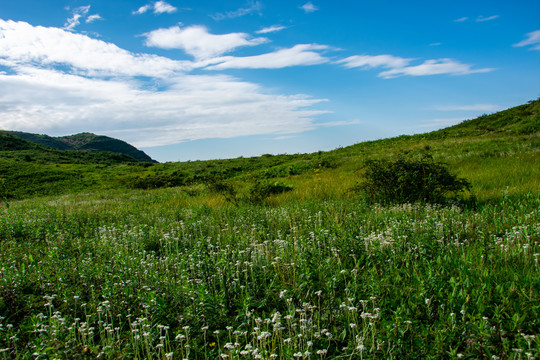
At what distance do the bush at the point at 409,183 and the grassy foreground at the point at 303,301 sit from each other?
7.26 ft

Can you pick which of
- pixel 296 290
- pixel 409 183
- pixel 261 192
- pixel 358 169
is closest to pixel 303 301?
pixel 296 290

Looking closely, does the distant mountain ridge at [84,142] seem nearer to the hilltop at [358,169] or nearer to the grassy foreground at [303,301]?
the hilltop at [358,169]

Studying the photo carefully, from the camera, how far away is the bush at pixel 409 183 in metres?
9.13

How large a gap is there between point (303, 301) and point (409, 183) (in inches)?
259

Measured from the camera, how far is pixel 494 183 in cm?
1048

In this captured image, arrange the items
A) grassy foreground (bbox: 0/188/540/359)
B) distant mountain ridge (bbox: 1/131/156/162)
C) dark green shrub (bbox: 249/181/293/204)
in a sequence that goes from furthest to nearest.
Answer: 1. distant mountain ridge (bbox: 1/131/156/162)
2. dark green shrub (bbox: 249/181/293/204)
3. grassy foreground (bbox: 0/188/540/359)

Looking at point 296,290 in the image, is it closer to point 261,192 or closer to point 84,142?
point 261,192

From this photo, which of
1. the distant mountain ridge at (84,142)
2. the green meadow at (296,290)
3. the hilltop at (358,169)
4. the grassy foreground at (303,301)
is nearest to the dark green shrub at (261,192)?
the hilltop at (358,169)

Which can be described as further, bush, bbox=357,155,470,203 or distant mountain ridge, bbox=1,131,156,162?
distant mountain ridge, bbox=1,131,156,162

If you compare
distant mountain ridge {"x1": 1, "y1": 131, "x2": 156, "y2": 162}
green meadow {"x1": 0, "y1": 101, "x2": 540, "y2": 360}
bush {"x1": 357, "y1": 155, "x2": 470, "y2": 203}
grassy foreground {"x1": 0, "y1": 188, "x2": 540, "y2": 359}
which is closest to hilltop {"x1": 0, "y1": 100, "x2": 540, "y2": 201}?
bush {"x1": 357, "y1": 155, "x2": 470, "y2": 203}

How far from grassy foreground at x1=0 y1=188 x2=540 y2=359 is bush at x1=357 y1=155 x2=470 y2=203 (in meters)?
2.21

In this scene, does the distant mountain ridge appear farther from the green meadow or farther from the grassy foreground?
the grassy foreground

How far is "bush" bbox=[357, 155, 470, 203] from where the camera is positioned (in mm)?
9133

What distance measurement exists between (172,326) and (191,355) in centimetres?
63
